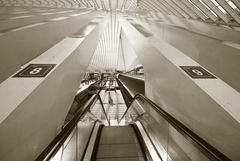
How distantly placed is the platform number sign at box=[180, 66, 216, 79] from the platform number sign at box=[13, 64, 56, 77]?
177 centimetres

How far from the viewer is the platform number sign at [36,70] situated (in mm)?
2438

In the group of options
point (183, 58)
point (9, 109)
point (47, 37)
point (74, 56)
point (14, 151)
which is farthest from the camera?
point (47, 37)

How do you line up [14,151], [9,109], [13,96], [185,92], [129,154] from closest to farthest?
[14,151] < [9,109] < [13,96] < [185,92] < [129,154]

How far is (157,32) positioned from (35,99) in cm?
615

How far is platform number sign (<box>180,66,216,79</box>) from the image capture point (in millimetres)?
2669

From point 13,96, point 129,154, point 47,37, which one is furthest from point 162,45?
point 13,96

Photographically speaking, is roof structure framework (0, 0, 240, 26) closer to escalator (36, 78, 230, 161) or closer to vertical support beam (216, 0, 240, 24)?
vertical support beam (216, 0, 240, 24)

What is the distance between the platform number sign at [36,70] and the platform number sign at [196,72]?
1.77 m

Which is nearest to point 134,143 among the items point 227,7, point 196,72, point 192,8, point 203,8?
point 196,72

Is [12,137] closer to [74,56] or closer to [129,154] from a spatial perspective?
[129,154]

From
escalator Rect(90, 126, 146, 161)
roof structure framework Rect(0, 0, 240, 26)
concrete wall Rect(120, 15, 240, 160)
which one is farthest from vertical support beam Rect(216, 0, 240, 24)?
escalator Rect(90, 126, 146, 161)

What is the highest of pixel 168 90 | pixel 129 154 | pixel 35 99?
pixel 35 99

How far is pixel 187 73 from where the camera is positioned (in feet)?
8.89

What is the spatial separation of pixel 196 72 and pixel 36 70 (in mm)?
2047
